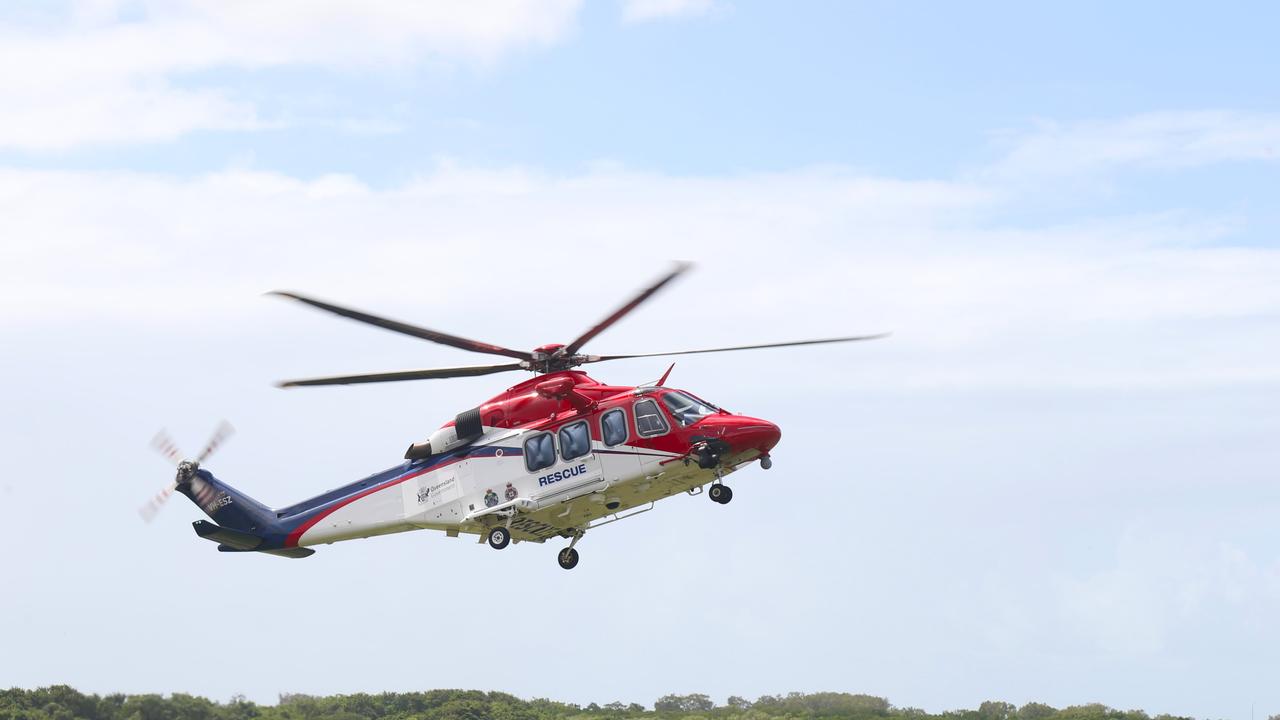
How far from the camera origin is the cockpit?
36969mm

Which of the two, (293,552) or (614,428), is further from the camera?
(293,552)

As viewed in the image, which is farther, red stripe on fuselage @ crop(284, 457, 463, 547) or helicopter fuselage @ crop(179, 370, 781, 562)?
red stripe on fuselage @ crop(284, 457, 463, 547)

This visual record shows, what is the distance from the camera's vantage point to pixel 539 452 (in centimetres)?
3788

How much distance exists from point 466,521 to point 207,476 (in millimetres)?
7815

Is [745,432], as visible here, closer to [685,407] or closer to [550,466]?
[685,407]

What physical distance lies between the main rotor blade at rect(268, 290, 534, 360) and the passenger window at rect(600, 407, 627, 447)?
2.69 m

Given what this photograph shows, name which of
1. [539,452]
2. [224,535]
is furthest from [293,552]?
[539,452]

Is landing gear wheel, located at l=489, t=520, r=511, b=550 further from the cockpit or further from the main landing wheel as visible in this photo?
the main landing wheel

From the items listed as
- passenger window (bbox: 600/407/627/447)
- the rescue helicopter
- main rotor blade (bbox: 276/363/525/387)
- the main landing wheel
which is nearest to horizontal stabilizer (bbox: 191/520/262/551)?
the rescue helicopter

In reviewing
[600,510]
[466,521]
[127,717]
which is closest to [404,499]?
[466,521]

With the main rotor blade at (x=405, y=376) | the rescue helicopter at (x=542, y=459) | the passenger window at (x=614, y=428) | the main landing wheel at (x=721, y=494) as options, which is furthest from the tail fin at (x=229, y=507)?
the main landing wheel at (x=721, y=494)

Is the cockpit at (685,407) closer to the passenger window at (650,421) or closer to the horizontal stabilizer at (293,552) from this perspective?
the passenger window at (650,421)

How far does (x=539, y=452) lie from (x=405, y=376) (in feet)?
12.1

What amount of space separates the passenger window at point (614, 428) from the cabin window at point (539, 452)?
4.42 ft
